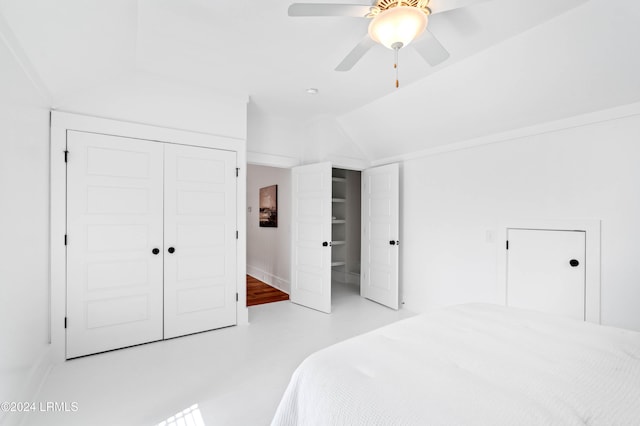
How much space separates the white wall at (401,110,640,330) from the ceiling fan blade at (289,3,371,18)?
2150 mm

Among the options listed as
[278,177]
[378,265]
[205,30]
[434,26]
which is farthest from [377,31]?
[278,177]

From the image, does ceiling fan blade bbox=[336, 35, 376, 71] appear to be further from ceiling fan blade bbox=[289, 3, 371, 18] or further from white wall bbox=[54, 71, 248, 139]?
white wall bbox=[54, 71, 248, 139]

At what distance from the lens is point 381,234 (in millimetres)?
4035

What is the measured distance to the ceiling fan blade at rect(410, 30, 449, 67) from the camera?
1.70 meters

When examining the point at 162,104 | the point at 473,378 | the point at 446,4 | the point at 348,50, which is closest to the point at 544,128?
the point at 446,4

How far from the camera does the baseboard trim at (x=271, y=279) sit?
4676 millimetres

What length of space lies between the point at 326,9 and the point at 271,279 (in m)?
4.35

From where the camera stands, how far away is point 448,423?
798mm

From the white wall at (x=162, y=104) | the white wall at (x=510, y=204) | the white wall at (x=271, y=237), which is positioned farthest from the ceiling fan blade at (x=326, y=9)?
the white wall at (x=271, y=237)

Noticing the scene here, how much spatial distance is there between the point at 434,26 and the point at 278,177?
3.25 metres

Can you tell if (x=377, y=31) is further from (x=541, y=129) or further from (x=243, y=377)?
(x=243, y=377)

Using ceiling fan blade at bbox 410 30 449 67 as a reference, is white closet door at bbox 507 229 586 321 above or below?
below

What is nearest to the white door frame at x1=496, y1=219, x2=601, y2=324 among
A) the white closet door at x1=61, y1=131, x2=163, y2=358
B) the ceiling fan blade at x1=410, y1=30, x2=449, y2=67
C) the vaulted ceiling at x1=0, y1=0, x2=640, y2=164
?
the vaulted ceiling at x1=0, y1=0, x2=640, y2=164

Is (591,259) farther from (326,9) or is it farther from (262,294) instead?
(262,294)
